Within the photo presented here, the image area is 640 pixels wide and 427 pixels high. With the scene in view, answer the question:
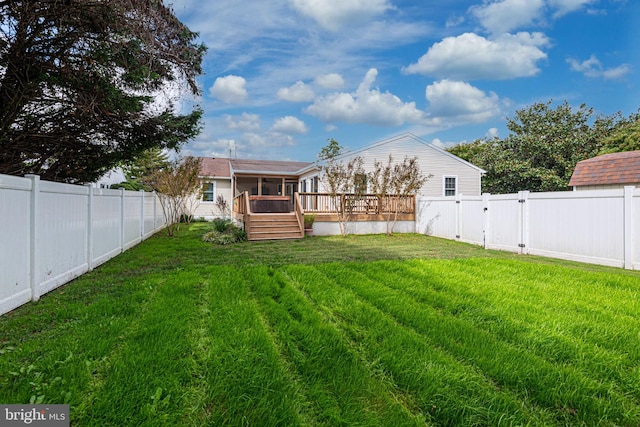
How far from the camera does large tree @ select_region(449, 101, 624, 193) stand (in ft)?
67.7

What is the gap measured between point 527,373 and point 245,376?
6.94 feet

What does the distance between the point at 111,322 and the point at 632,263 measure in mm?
8815

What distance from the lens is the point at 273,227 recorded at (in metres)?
12.4

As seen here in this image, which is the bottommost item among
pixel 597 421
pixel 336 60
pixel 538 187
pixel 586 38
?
pixel 597 421

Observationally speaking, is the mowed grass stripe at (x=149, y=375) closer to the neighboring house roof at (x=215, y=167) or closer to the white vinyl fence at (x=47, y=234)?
the white vinyl fence at (x=47, y=234)

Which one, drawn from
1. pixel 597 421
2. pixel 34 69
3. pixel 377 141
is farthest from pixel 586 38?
pixel 34 69

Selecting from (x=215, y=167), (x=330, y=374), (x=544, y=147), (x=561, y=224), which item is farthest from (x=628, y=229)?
(x=215, y=167)

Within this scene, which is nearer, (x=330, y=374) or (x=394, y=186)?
(x=330, y=374)

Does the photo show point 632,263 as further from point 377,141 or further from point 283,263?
point 377,141

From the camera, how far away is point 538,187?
21219 millimetres

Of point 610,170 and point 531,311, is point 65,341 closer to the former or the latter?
point 531,311

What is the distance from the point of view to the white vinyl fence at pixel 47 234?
372 cm

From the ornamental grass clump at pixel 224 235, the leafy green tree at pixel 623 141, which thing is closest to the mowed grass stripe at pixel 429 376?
the ornamental grass clump at pixel 224 235

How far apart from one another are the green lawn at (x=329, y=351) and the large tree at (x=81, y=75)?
10.0ft
